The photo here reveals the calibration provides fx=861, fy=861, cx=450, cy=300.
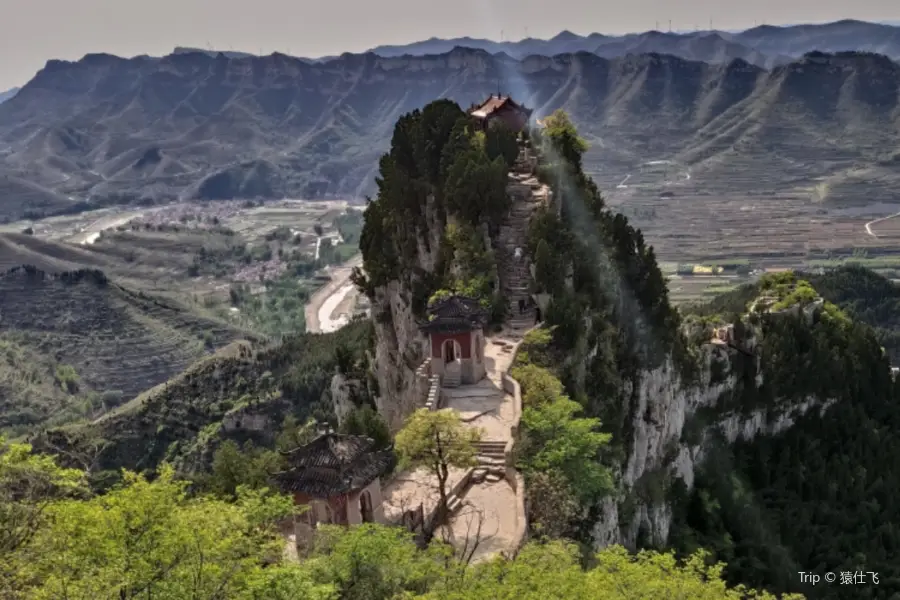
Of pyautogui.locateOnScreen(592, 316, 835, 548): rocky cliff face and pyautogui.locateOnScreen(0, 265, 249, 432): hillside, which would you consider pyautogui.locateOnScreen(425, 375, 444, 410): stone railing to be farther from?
pyautogui.locateOnScreen(0, 265, 249, 432): hillside

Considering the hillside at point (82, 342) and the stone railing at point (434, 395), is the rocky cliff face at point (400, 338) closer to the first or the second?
the stone railing at point (434, 395)

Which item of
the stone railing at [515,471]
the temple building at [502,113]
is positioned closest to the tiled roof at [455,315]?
the stone railing at [515,471]

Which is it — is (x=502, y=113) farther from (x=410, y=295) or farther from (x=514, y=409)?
(x=514, y=409)

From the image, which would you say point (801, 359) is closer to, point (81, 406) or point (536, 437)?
point (536, 437)

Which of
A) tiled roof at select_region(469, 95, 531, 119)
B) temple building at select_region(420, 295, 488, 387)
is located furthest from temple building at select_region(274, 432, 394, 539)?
tiled roof at select_region(469, 95, 531, 119)

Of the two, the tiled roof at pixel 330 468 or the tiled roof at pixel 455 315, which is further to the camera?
the tiled roof at pixel 455 315

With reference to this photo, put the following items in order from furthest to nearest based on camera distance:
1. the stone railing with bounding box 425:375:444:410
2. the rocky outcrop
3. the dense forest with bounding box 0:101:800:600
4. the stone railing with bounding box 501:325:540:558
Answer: the rocky outcrop
the stone railing with bounding box 425:375:444:410
the stone railing with bounding box 501:325:540:558
the dense forest with bounding box 0:101:800:600
